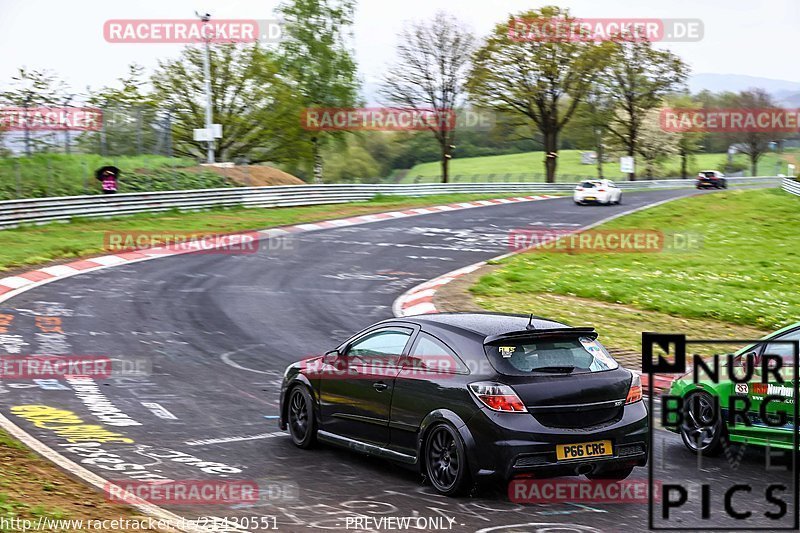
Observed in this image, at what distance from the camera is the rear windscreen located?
26.5 feet

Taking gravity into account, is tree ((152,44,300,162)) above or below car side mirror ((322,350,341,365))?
above

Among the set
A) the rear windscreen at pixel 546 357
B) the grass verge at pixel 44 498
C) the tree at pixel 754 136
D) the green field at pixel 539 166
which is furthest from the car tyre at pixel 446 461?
the tree at pixel 754 136

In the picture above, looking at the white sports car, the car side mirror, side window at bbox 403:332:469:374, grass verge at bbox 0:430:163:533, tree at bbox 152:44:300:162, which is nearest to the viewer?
grass verge at bbox 0:430:163:533

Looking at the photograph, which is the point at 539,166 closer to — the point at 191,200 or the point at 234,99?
the point at 234,99

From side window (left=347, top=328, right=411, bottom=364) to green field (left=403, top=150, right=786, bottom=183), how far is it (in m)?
93.6

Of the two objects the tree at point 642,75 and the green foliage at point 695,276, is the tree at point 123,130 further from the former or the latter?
the tree at point 642,75

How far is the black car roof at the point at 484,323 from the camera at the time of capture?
27.8 ft

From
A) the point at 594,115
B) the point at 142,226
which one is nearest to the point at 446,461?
the point at 142,226

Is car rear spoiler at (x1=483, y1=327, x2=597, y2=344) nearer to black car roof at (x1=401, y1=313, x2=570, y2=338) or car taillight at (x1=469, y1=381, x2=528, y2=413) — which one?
black car roof at (x1=401, y1=313, x2=570, y2=338)

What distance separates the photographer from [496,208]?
4419 centimetres

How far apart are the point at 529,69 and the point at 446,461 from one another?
2802 inches

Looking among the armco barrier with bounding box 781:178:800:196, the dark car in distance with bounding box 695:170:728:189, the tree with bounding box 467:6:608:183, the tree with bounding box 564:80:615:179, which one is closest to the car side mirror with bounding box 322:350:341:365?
the armco barrier with bounding box 781:178:800:196

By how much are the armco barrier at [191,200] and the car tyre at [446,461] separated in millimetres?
25319

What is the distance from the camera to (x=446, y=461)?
815cm
